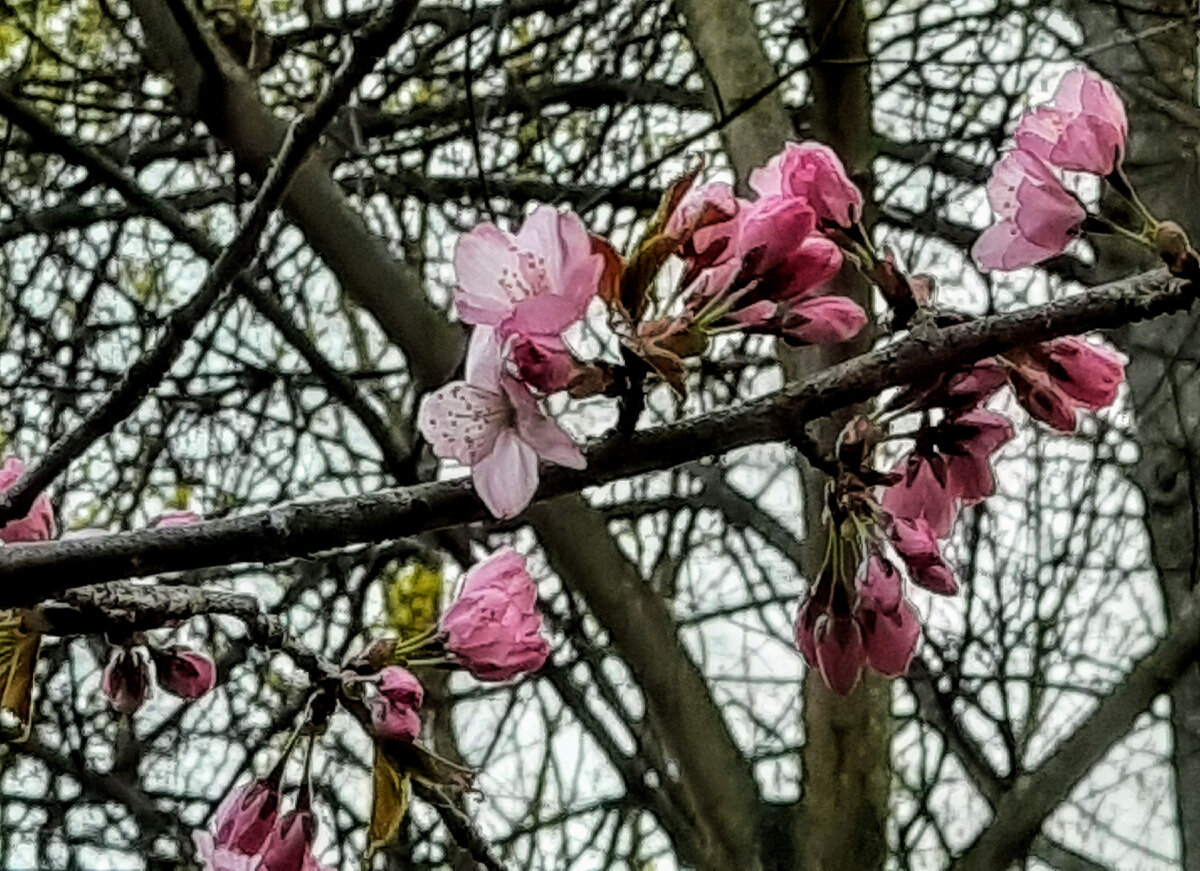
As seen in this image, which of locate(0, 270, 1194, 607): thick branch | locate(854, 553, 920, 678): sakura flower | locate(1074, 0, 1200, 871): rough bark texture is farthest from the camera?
locate(1074, 0, 1200, 871): rough bark texture

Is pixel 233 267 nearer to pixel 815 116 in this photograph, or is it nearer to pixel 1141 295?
pixel 1141 295

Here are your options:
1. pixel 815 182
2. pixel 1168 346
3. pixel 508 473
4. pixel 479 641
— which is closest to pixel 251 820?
pixel 479 641

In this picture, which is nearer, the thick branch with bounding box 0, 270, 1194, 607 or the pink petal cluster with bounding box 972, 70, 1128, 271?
the thick branch with bounding box 0, 270, 1194, 607

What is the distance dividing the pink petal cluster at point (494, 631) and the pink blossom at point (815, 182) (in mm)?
183

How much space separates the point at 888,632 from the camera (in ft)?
1.77

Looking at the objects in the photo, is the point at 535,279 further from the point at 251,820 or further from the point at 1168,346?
the point at 1168,346

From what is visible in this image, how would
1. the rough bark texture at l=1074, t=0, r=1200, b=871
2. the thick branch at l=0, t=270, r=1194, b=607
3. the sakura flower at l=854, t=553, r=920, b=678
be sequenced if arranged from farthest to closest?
the rough bark texture at l=1074, t=0, r=1200, b=871 < the sakura flower at l=854, t=553, r=920, b=678 < the thick branch at l=0, t=270, r=1194, b=607

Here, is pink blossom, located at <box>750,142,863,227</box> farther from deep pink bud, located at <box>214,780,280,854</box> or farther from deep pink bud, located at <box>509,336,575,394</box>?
deep pink bud, located at <box>214,780,280,854</box>

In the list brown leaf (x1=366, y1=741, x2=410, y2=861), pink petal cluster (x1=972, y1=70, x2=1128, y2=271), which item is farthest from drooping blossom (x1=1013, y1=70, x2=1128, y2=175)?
brown leaf (x1=366, y1=741, x2=410, y2=861)

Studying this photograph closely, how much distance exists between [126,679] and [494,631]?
0.50 feet

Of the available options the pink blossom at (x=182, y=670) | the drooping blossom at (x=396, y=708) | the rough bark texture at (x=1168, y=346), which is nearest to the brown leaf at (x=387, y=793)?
the drooping blossom at (x=396, y=708)

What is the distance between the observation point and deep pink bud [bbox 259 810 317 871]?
557mm

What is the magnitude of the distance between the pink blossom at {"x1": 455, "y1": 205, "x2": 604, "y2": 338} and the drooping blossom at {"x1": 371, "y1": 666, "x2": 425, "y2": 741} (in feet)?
0.50

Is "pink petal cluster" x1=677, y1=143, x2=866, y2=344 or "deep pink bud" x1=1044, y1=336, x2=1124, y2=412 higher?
"pink petal cluster" x1=677, y1=143, x2=866, y2=344
